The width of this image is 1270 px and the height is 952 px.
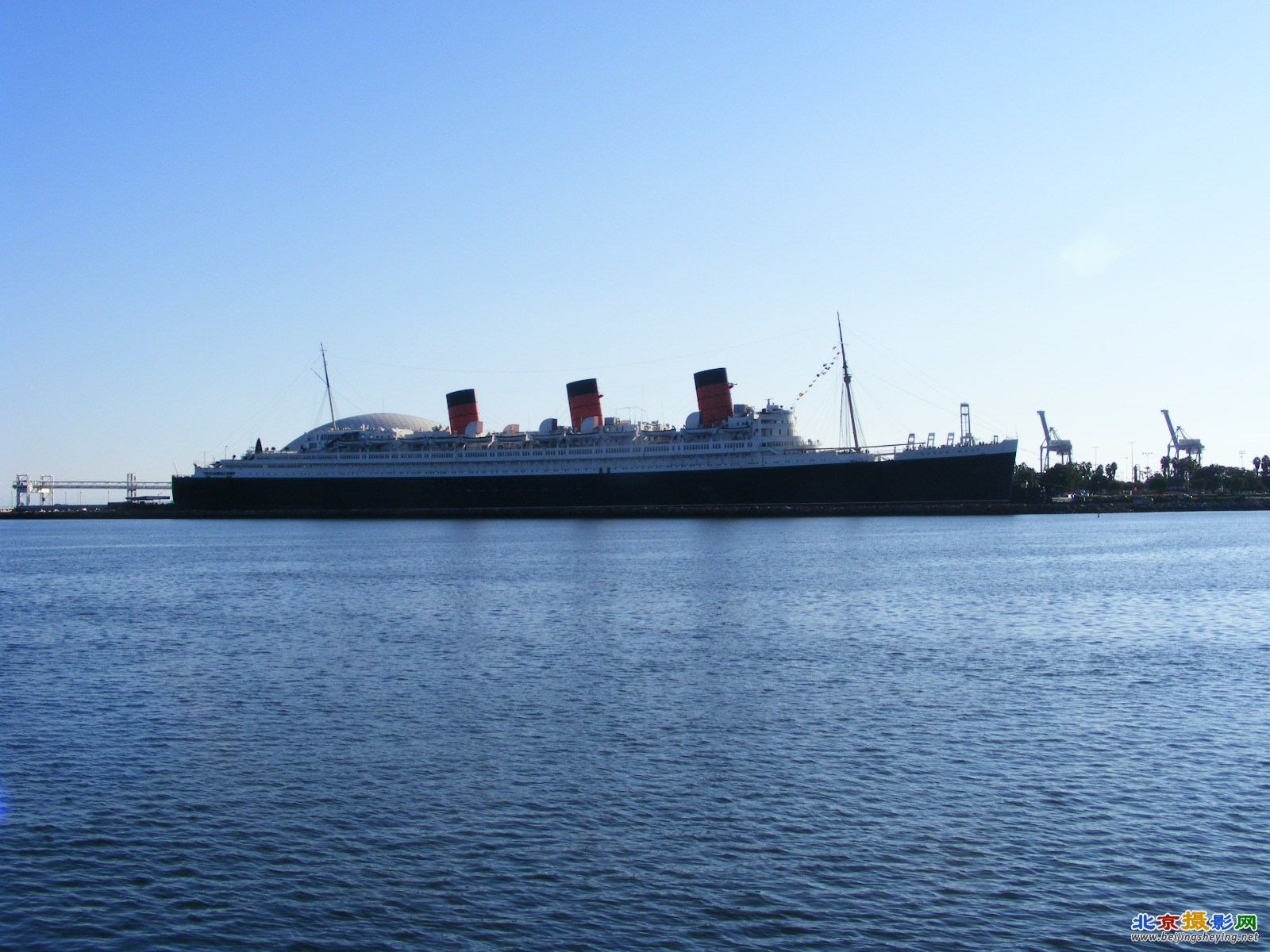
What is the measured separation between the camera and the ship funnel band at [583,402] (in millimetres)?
97500

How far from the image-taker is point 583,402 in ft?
321

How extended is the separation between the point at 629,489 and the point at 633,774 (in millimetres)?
79843

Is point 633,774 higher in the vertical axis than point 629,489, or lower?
lower

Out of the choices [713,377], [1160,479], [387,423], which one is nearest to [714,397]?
[713,377]

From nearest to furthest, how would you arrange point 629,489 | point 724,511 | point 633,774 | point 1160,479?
1. point 633,774
2. point 724,511
3. point 629,489
4. point 1160,479

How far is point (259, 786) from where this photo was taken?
13523 millimetres

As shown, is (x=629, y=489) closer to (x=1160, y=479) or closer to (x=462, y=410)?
(x=462, y=410)

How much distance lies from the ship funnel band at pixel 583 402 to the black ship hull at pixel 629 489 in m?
5.68

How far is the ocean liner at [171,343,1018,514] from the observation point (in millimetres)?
86188

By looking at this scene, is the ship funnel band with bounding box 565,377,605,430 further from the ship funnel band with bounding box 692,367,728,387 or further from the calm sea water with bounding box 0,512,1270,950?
the calm sea water with bounding box 0,512,1270,950

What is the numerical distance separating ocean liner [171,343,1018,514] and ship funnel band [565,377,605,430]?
0.10m

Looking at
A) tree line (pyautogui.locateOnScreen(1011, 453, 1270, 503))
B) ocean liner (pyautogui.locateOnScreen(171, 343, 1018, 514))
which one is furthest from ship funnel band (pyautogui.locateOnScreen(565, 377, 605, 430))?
tree line (pyautogui.locateOnScreen(1011, 453, 1270, 503))

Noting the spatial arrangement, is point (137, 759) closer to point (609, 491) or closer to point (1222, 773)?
point (1222, 773)

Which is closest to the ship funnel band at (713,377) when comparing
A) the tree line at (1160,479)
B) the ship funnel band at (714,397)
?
the ship funnel band at (714,397)
